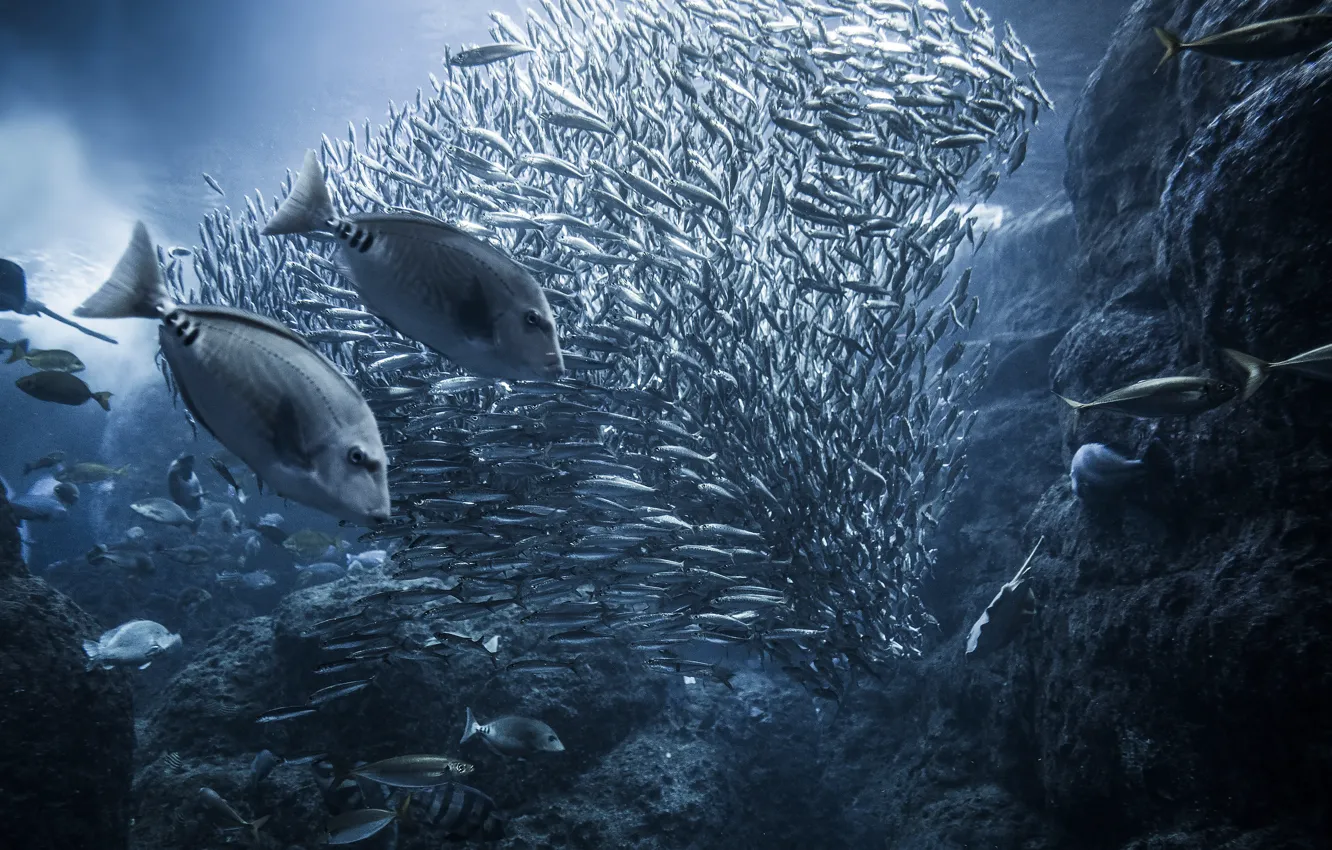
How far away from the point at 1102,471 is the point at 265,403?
5.15 m

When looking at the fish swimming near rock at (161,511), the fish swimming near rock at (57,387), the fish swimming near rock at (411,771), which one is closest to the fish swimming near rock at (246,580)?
the fish swimming near rock at (161,511)

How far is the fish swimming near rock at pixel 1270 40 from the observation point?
271cm

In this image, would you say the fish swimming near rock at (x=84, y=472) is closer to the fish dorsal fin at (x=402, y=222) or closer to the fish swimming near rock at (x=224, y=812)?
the fish swimming near rock at (x=224, y=812)

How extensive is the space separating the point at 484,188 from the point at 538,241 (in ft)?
2.34

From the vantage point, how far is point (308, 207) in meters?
1.61

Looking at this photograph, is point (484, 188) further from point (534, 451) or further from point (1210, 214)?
point (1210, 214)

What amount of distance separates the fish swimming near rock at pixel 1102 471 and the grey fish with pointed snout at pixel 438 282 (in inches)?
173

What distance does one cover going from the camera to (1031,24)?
45.6 feet

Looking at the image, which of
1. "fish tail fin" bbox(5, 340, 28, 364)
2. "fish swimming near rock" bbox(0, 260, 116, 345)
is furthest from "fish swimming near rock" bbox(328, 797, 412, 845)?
"fish tail fin" bbox(5, 340, 28, 364)

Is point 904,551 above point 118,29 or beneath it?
beneath

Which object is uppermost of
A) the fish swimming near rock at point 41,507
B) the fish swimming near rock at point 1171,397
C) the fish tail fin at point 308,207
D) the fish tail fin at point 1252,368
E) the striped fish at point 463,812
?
the fish tail fin at point 1252,368

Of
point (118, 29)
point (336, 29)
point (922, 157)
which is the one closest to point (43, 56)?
point (118, 29)

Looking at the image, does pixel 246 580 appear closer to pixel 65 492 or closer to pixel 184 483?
pixel 65 492

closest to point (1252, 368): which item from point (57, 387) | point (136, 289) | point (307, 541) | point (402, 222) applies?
point (402, 222)
